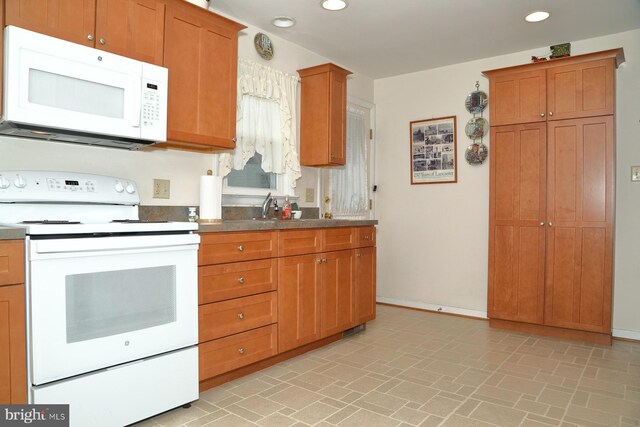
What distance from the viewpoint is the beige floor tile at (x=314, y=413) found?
2156 millimetres

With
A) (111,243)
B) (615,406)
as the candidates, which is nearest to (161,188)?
(111,243)

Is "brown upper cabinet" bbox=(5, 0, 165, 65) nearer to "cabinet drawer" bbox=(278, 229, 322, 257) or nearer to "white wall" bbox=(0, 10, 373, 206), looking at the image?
"white wall" bbox=(0, 10, 373, 206)

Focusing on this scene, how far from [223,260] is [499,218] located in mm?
2577

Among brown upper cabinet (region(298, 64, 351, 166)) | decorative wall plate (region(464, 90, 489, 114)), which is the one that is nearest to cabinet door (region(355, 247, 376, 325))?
brown upper cabinet (region(298, 64, 351, 166))

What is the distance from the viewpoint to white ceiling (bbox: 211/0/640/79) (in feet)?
10.2

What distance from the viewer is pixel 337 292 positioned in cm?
333

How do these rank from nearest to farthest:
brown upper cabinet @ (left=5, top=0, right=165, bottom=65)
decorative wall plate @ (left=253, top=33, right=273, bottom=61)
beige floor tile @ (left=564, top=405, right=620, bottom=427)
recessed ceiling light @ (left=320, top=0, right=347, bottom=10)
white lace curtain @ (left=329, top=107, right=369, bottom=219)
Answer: brown upper cabinet @ (left=5, top=0, right=165, bottom=65)
beige floor tile @ (left=564, top=405, right=620, bottom=427)
recessed ceiling light @ (left=320, top=0, right=347, bottom=10)
decorative wall plate @ (left=253, top=33, right=273, bottom=61)
white lace curtain @ (left=329, top=107, right=369, bottom=219)

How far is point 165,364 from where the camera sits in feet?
6.88

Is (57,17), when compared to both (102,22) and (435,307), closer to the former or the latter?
(102,22)

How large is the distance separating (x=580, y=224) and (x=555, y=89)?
3.73ft

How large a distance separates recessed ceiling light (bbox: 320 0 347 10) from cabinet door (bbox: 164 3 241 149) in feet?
2.22

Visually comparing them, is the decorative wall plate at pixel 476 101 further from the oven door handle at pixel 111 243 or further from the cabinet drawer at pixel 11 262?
the cabinet drawer at pixel 11 262

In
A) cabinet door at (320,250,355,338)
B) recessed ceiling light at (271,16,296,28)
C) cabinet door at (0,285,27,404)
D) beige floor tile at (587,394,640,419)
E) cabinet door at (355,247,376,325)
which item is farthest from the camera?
cabinet door at (355,247,376,325)

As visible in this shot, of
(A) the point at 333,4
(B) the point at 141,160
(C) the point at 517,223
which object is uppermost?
(A) the point at 333,4
